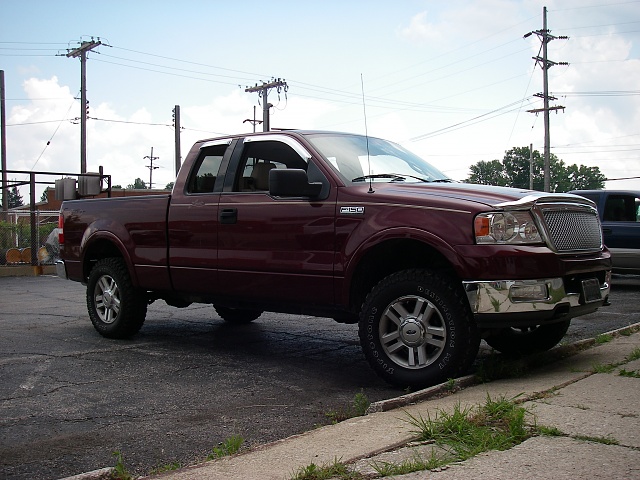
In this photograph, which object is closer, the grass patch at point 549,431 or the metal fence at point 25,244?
the grass patch at point 549,431

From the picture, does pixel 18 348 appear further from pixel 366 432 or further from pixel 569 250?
pixel 569 250

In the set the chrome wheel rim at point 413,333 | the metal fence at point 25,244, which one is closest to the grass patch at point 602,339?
the chrome wheel rim at point 413,333

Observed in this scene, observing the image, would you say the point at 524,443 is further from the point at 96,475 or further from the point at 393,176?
the point at 393,176

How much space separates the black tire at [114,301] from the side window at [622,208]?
9.21 m

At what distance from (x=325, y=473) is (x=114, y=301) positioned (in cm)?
528

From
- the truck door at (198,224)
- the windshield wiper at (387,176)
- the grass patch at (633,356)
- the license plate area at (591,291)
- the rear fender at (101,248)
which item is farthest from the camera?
the rear fender at (101,248)

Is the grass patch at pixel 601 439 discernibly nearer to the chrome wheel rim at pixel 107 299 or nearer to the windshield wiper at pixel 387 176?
the windshield wiper at pixel 387 176

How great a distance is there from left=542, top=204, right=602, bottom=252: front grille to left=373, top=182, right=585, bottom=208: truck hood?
0.33 feet

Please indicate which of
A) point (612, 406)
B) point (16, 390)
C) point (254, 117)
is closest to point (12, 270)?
point (16, 390)

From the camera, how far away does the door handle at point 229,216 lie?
6680mm

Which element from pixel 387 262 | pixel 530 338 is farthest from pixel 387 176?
pixel 530 338

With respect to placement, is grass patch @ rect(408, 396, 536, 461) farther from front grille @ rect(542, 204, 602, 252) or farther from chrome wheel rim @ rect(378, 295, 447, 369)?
front grille @ rect(542, 204, 602, 252)

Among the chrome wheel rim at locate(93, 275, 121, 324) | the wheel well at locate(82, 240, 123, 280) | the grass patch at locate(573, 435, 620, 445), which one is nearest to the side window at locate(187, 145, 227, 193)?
the wheel well at locate(82, 240, 123, 280)

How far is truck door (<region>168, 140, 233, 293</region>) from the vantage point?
22.7ft
